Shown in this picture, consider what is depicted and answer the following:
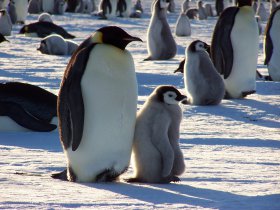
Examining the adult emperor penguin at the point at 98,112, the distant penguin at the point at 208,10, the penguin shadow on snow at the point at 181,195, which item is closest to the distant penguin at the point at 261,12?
the distant penguin at the point at 208,10

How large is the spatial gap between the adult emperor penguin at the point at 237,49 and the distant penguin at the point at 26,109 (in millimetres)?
2602

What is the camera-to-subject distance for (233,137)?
6613 mm

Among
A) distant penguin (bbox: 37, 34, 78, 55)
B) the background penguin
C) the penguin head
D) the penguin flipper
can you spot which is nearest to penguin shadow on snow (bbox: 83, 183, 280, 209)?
the penguin head

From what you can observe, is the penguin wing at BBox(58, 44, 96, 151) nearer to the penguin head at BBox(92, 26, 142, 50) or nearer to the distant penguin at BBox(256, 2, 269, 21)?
the penguin head at BBox(92, 26, 142, 50)

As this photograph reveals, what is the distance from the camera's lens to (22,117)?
688 cm

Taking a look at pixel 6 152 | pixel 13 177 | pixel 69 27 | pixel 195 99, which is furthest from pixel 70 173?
pixel 69 27

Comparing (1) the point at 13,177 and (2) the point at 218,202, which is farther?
(1) the point at 13,177

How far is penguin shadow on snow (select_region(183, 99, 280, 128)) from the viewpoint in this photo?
25.0ft

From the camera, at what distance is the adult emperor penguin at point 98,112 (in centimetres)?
484

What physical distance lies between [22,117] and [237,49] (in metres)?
3.03

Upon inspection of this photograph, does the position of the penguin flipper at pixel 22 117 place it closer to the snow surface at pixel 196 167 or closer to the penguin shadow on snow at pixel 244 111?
the snow surface at pixel 196 167

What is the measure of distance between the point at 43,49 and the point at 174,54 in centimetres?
216

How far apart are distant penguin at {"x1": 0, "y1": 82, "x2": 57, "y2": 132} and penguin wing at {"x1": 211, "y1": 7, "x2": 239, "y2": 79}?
258cm

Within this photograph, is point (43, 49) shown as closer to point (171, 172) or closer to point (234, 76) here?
point (234, 76)
